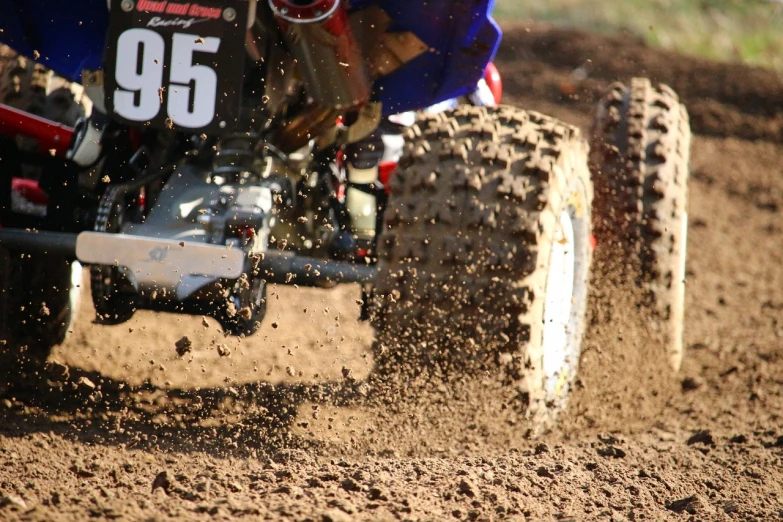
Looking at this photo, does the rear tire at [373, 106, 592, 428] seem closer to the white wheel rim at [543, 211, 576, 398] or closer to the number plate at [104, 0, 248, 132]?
the white wheel rim at [543, 211, 576, 398]

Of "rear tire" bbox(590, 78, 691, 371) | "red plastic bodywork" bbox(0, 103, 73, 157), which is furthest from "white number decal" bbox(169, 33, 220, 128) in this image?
"rear tire" bbox(590, 78, 691, 371)

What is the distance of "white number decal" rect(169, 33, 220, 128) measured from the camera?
338 cm

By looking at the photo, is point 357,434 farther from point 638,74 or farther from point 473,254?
point 638,74

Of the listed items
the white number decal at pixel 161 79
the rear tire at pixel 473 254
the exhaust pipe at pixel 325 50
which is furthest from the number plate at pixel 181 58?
the rear tire at pixel 473 254

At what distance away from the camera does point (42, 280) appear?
4.13 metres

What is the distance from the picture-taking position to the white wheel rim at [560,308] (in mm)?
3713

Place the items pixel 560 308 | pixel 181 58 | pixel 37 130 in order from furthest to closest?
pixel 560 308
pixel 37 130
pixel 181 58

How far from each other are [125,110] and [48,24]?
2.15 feet

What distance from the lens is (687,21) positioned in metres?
15.7

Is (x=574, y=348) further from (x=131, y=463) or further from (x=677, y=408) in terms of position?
A: (x=131, y=463)

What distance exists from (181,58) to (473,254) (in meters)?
1.11

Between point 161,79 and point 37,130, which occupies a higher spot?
point 161,79

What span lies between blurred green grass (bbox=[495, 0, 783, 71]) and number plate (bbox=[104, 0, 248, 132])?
1181 centimetres

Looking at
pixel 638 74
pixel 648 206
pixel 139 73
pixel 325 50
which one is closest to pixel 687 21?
pixel 638 74
